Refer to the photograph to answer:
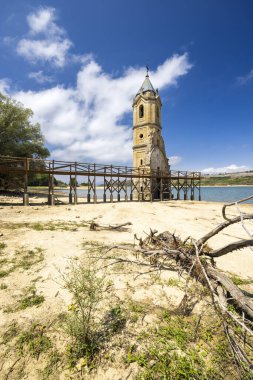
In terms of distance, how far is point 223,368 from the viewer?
7.17ft

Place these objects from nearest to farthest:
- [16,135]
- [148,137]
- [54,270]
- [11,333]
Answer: [11,333], [54,270], [16,135], [148,137]

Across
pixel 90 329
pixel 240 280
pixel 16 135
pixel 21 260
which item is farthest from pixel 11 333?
pixel 16 135

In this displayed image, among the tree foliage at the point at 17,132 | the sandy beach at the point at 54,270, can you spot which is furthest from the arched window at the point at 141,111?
the sandy beach at the point at 54,270

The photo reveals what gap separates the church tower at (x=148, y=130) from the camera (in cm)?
2825

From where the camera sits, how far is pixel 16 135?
995 inches

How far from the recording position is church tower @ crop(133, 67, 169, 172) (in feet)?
92.7

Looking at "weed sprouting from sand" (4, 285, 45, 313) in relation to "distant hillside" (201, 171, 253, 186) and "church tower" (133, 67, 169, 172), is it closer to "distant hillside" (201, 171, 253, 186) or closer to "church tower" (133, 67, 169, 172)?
"church tower" (133, 67, 169, 172)

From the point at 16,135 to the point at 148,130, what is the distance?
62.8ft

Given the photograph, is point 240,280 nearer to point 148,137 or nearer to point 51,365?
point 51,365

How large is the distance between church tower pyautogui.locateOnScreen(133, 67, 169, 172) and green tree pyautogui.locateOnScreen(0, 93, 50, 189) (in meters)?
15.0

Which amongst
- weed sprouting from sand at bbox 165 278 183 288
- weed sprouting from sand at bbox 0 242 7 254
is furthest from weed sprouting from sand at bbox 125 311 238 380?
weed sprouting from sand at bbox 0 242 7 254

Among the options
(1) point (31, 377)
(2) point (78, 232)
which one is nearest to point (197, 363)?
(1) point (31, 377)

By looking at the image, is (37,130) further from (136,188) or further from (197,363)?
(197,363)

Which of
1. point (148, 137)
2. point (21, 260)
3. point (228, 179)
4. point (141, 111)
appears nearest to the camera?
point (21, 260)
